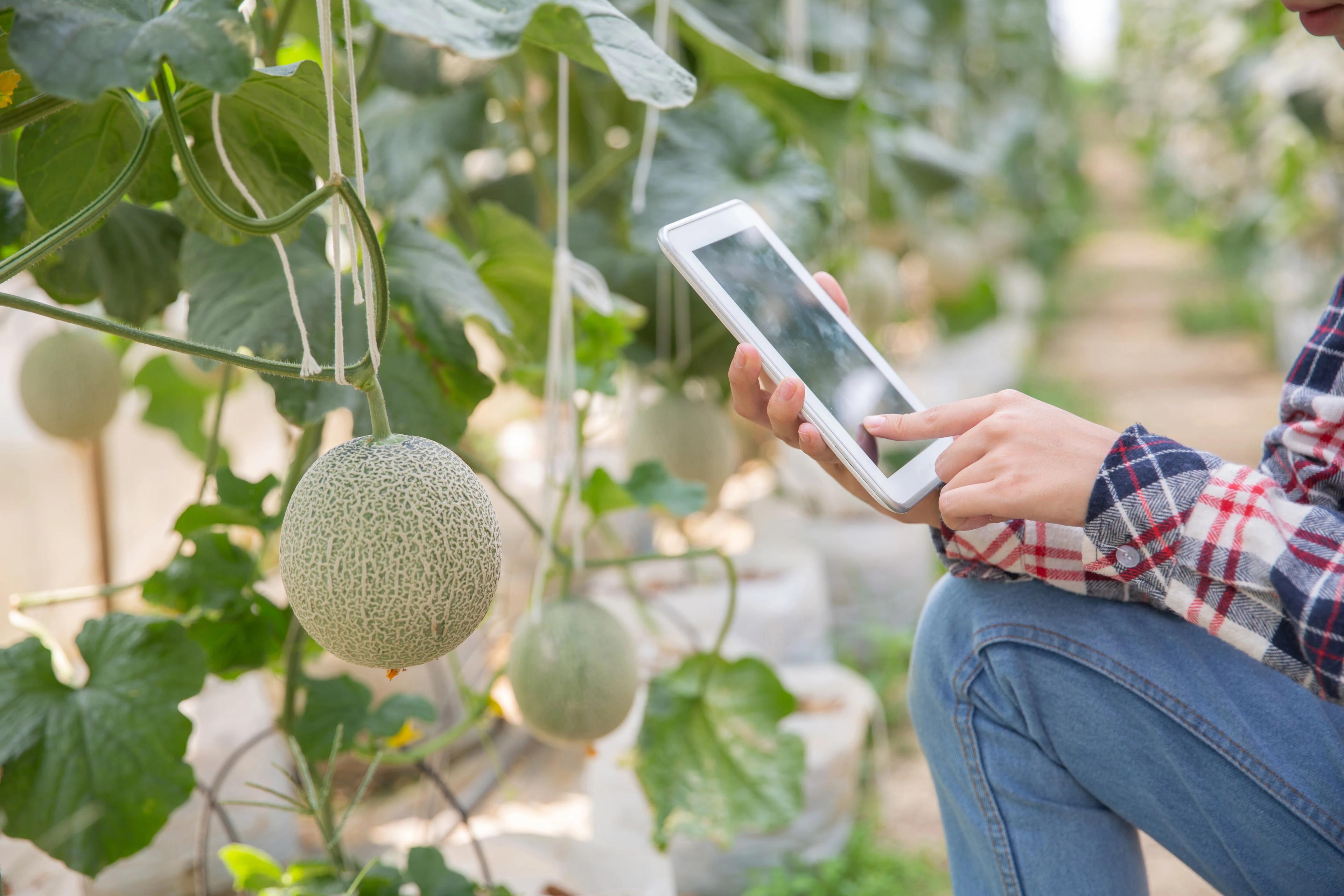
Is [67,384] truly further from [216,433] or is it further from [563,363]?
[563,363]

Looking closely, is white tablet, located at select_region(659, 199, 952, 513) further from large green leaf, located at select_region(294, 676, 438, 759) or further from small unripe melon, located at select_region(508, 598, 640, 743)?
large green leaf, located at select_region(294, 676, 438, 759)

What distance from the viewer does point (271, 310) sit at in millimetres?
798

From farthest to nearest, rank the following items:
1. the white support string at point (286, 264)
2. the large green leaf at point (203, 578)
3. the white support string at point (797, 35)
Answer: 1. the white support string at point (797, 35)
2. the large green leaf at point (203, 578)
3. the white support string at point (286, 264)

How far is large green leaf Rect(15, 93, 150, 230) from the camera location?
0.74 metres

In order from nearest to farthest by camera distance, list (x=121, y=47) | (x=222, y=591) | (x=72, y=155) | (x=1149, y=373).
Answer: (x=121, y=47) → (x=72, y=155) → (x=222, y=591) → (x=1149, y=373)

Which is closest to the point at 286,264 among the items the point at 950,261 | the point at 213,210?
the point at 213,210

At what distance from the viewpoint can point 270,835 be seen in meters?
1.27

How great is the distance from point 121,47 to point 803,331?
498 millimetres

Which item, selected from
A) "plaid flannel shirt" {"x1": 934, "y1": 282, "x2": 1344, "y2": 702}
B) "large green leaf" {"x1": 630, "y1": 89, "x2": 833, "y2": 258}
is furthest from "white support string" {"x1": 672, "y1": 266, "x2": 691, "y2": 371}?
"plaid flannel shirt" {"x1": 934, "y1": 282, "x2": 1344, "y2": 702}

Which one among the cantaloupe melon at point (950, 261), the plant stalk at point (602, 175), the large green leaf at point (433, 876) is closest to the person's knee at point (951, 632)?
the large green leaf at point (433, 876)

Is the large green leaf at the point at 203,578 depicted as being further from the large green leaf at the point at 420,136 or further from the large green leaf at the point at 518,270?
the large green leaf at the point at 420,136

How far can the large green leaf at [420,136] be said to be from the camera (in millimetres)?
1414

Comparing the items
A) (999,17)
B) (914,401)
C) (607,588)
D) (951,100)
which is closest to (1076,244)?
(999,17)

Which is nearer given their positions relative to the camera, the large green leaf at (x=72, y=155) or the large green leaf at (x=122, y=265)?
the large green leaf at (x=72, y=155)
